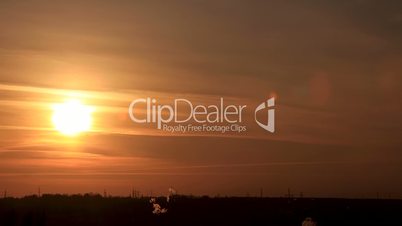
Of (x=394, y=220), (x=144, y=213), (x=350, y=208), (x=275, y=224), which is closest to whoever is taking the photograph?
(x=275, y=224)

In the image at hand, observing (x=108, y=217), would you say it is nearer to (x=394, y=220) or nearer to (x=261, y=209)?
(x=261, y=209)

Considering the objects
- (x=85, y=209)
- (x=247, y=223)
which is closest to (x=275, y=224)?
(x=247, y=223)

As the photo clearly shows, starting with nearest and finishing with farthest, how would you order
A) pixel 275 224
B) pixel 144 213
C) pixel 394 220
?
pixel 275 224
pixel 394 220
pixel 144 213

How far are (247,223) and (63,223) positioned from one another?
54.9 ft

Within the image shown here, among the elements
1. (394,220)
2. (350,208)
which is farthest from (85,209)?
(394,220)

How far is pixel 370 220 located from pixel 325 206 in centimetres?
1419

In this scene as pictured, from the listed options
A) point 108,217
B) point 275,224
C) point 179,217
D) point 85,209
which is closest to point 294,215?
point 275,224

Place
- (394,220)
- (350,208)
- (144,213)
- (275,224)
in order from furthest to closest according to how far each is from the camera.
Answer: (350,208) → (144,213) → (394,220) → (275,224)

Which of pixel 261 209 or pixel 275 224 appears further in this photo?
pixel 261 209

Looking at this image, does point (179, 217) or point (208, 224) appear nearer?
point (208, 224)

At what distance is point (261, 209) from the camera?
75.9 m

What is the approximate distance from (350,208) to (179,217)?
21482 mm

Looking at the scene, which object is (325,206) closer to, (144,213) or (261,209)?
(261,209)

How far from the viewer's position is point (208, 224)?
6288 cm
